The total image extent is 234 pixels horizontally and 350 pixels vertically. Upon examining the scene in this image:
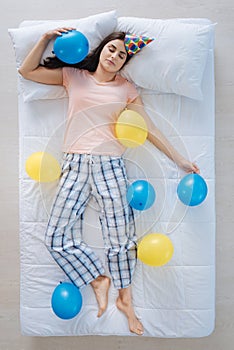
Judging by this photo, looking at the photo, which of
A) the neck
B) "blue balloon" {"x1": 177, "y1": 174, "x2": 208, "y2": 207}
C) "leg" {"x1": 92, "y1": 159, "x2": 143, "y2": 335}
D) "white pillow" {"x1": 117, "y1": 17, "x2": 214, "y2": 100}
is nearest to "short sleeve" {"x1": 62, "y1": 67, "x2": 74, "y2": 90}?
the neck

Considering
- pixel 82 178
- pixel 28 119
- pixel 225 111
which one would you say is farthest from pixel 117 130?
pixel 225 111

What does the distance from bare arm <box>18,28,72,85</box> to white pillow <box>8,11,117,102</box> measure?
29mm

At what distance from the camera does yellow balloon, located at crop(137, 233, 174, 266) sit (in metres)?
1.61

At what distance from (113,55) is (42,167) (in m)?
0.54

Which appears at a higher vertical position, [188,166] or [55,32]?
[55,32]

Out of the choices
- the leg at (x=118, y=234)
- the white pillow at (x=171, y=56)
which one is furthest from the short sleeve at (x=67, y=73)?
the leg at (x=118, y=234)

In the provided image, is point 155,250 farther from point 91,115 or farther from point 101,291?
point 91,115

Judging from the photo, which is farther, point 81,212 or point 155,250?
point 81,212

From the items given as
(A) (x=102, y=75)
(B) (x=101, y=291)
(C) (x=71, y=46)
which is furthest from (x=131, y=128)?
(B) (x=101, y=291)

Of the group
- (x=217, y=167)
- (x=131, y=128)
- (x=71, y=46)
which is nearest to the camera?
(x=71, y=46)

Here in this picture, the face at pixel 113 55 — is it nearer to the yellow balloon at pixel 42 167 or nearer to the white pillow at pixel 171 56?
the white pillow at pixel 171 56

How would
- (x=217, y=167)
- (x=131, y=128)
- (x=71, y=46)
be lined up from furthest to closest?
(x=217, y=167) < (x=131, y=128) < (x=71, y=46)

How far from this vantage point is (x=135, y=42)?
1.67m

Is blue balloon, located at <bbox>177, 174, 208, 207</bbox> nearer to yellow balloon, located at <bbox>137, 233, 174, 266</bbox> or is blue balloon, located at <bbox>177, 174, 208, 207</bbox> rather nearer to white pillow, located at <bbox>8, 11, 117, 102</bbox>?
yellow balloon, located at <bbox>137, 233, 174, 266</bbox>
